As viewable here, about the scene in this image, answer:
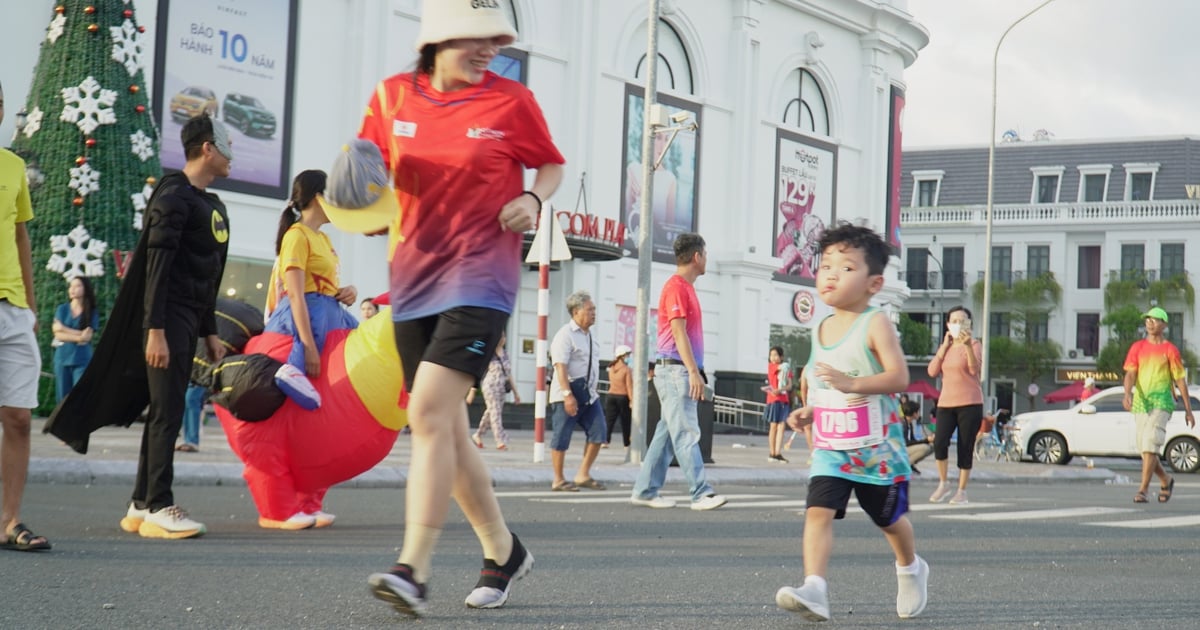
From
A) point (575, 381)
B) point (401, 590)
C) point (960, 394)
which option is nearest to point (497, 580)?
point (401, 590)

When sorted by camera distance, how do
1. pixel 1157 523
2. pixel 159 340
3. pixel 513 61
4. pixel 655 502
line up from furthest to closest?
1. pixel 513 61
2. pixel 1157 523
3. pixel 655 502
4. pixel 159 340

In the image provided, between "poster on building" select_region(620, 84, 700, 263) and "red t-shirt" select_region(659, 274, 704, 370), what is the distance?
76.6ft

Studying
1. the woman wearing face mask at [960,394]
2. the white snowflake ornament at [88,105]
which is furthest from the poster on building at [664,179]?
the woman wearing face mask at [960,394]

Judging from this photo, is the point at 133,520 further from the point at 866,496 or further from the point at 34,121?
the point at 34,121

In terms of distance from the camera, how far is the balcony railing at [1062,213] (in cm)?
6325

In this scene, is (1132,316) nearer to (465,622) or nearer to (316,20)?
(316,20)

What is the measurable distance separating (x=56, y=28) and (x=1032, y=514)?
15111 mm

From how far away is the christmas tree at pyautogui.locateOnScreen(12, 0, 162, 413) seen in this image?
18.8 metres

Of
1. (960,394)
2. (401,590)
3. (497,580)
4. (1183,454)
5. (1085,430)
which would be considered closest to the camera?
(401,590)

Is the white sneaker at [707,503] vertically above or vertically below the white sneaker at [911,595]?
below

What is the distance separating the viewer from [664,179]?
34625mm

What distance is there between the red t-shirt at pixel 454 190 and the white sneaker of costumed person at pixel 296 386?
2656mm

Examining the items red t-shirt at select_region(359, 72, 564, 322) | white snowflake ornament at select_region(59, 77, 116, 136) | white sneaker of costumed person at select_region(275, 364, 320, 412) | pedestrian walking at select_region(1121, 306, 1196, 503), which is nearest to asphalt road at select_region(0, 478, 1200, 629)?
white sneaker of costumed person at select_region(275, 364, 320, 412)

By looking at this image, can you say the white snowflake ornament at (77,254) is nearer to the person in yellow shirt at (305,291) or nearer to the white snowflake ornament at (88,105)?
the white snowflake ornament at (88,105)
